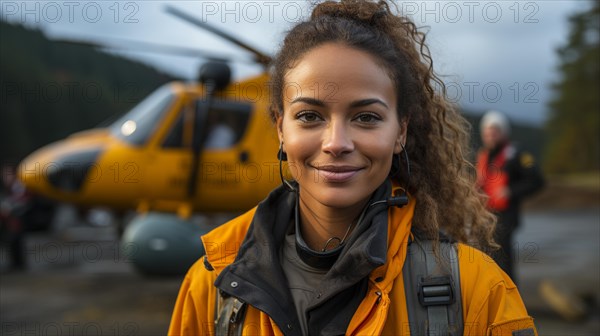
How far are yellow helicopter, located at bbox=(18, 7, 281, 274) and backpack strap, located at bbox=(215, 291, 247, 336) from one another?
5148 millimetres

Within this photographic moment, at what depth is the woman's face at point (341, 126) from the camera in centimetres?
151

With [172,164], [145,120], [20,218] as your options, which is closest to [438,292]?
[172,164]

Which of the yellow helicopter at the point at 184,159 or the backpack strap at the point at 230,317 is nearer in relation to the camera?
the backpack strap at the point at 230,317

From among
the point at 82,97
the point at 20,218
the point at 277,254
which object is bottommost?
the point at 82,97

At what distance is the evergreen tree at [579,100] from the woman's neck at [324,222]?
36.3 meters

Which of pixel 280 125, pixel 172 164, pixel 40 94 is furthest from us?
pixel 40 94

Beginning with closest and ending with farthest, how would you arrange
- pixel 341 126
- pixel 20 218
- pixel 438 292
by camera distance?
pixel 438 292
pixel 341 126
pixel 20 218

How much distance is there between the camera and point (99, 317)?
5.72m

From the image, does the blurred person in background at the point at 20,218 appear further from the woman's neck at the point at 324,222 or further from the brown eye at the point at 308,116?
the brown eye at the point at 308,116

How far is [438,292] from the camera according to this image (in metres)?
1.40

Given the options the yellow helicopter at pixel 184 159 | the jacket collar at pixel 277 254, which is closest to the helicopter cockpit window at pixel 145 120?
the yellow helicopter at pixel 184 159

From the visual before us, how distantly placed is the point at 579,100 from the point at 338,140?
37.4 m

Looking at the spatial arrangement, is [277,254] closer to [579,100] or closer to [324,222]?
[324,222]

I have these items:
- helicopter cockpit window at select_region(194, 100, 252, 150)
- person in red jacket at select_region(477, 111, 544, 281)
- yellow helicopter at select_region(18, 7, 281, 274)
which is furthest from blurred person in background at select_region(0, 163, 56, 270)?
person in red jacket at select_region(477, 111, 544, 281)
